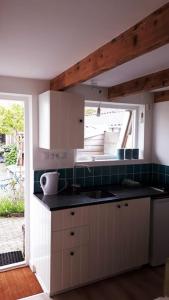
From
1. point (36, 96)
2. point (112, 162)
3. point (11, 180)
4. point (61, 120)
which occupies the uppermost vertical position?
point (36, 96)

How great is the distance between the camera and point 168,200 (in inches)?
120

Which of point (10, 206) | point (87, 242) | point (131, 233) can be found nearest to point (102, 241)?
point (87, 242)

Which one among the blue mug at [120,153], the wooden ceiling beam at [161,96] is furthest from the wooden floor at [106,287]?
the wooden ceiling beam at [161,96]

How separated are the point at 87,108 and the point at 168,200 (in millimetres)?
1581

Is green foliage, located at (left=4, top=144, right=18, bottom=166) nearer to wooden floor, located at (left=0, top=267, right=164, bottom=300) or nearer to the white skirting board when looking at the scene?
wooden floor, located at (left=0, top=267, right=164, bottom=300)

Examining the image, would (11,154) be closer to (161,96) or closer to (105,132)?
(105,132)

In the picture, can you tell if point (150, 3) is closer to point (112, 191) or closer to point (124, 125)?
point (112, 191)

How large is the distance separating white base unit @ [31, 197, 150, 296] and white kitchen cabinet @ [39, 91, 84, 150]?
692mm

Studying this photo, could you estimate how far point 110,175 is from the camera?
3467 mm

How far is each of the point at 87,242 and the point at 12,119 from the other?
5.45ft

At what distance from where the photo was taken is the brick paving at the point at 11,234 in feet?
10.5

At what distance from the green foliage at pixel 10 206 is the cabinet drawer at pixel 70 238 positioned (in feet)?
3.08

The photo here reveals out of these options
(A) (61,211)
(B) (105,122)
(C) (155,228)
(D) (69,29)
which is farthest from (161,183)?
(D) (69,29)

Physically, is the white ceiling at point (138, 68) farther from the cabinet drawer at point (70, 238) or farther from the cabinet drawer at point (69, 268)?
the cabinet drawer at point (69, 268)
